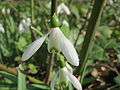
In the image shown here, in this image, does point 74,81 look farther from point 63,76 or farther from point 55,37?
point 55,37

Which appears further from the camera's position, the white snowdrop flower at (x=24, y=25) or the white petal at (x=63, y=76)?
the white snowdrop flower at (x=24, y=25)

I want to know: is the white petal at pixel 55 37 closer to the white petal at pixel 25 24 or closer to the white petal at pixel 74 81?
the white petal at pixel 74 81

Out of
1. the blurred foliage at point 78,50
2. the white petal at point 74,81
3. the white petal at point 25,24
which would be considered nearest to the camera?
the white petal at point 74,81

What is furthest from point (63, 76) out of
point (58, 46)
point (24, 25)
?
point (24, 25)

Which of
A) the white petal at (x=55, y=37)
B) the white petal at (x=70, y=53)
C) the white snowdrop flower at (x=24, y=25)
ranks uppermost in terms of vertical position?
the white petal at (x=55, y=37)

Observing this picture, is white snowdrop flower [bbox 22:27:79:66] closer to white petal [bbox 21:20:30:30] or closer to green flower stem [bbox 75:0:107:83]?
green flower stem [bbox 75:0:107:83]

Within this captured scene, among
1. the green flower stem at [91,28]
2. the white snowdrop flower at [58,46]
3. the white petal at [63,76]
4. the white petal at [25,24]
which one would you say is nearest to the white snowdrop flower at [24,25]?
the white petal at [25,24]

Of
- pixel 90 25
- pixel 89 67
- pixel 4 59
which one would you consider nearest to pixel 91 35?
pixel 90 25

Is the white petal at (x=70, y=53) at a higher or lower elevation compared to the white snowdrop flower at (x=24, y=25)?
higher

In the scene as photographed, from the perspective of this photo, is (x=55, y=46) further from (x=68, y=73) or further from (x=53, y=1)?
(x=53, y=1)
